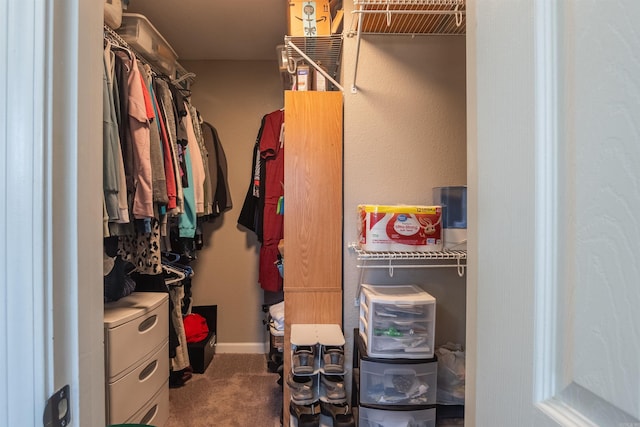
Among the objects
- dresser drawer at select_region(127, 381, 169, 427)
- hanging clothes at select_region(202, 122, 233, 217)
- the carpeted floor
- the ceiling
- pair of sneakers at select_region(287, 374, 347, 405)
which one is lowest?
the carpeted floor

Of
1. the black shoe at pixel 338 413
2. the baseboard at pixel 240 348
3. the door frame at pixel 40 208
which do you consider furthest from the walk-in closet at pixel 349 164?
the door frame at pixel 40 208

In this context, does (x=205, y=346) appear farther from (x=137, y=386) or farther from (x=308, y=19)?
(x=308, y=19)

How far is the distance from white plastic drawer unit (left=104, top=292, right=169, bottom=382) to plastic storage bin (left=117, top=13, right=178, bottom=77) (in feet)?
4.37

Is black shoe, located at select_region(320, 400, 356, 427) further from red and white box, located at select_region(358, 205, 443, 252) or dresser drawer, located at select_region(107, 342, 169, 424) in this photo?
dresser drawer, located at select_region(107, 342, 169, 424)

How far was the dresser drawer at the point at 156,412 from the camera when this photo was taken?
1.41 m

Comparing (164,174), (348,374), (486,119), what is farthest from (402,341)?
(164,174)

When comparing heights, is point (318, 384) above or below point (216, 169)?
below

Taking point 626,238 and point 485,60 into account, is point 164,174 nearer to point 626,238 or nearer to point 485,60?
point 485,60

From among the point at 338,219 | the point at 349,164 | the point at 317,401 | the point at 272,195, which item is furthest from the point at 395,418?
the point at 272,195

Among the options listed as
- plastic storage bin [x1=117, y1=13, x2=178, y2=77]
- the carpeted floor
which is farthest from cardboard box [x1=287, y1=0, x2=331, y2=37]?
the carpeted floor

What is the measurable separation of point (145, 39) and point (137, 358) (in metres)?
1.63

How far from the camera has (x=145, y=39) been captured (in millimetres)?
1749

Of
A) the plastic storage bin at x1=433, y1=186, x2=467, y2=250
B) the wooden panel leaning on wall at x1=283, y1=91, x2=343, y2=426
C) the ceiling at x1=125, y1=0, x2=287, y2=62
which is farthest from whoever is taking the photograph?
the ceiling at x1=125, y1=0, x2=287, y2=62

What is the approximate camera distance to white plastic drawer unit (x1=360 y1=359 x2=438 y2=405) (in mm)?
1246
